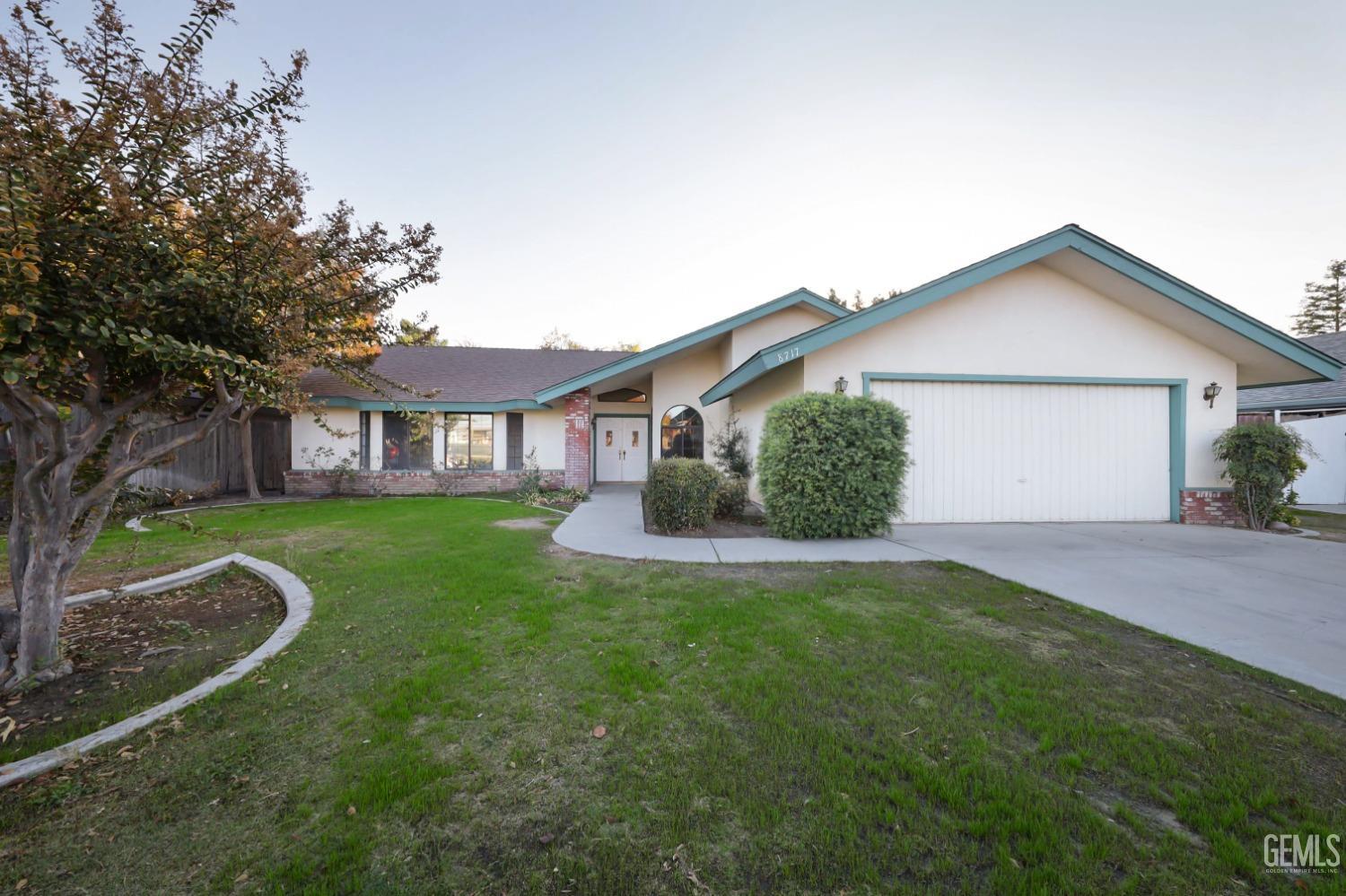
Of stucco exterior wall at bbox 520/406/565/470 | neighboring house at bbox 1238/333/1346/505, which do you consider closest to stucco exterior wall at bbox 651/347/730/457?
stucco exterior wall at bbox 520/406/565/470

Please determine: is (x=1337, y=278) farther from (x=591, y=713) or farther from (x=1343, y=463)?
(x=591, y=713)

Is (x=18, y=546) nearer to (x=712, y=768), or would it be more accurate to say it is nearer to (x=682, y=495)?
(x=712, y=768)

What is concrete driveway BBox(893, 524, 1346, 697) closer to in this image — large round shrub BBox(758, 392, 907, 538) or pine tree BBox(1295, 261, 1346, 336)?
large round shrub BBox(758, 392, 907, 538)

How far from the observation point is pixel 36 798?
6.27ft

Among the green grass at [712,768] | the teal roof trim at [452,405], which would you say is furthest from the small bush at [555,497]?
the green grass at [712,768]

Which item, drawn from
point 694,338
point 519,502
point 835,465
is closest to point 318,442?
point 519,502

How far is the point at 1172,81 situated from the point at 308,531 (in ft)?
55.8

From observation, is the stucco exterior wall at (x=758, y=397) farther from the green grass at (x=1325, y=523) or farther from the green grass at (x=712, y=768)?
the green grass at (x=1325, y=523)

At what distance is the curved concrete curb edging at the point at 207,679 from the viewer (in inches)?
83.0

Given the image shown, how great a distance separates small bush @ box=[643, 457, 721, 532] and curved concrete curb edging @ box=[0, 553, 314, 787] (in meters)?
4.43

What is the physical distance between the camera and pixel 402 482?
13758 mm

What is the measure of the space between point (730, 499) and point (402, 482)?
32.7 ft

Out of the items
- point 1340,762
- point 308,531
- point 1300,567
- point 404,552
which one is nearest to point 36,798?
point 404,552

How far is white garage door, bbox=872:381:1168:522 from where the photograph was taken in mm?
8375
